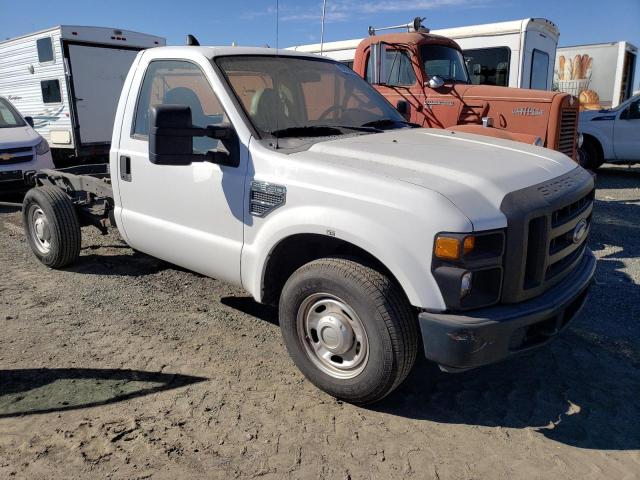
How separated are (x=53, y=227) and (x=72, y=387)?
7.59 ft

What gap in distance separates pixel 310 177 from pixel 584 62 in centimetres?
1817

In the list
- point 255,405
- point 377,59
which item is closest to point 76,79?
point 377,59

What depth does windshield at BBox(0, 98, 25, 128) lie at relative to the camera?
9273 mm

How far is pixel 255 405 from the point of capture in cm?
317

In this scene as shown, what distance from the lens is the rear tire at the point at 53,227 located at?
514cm

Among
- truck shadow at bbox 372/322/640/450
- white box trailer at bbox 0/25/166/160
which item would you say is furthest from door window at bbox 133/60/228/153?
white box trailer at bbox 0/25/166/160

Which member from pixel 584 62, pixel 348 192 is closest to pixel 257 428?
pixel 348 192

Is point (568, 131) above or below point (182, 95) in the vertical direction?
below

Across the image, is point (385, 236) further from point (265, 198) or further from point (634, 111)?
point (634, 111)

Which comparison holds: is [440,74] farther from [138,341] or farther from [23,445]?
[23,445]

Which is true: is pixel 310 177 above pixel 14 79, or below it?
below

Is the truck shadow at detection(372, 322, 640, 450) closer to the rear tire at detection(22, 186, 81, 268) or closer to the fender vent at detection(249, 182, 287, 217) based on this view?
the fender vent at detection(249, 182, 287, 217)

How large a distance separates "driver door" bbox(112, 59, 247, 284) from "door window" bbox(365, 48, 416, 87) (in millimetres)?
4291

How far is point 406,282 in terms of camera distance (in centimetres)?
271
